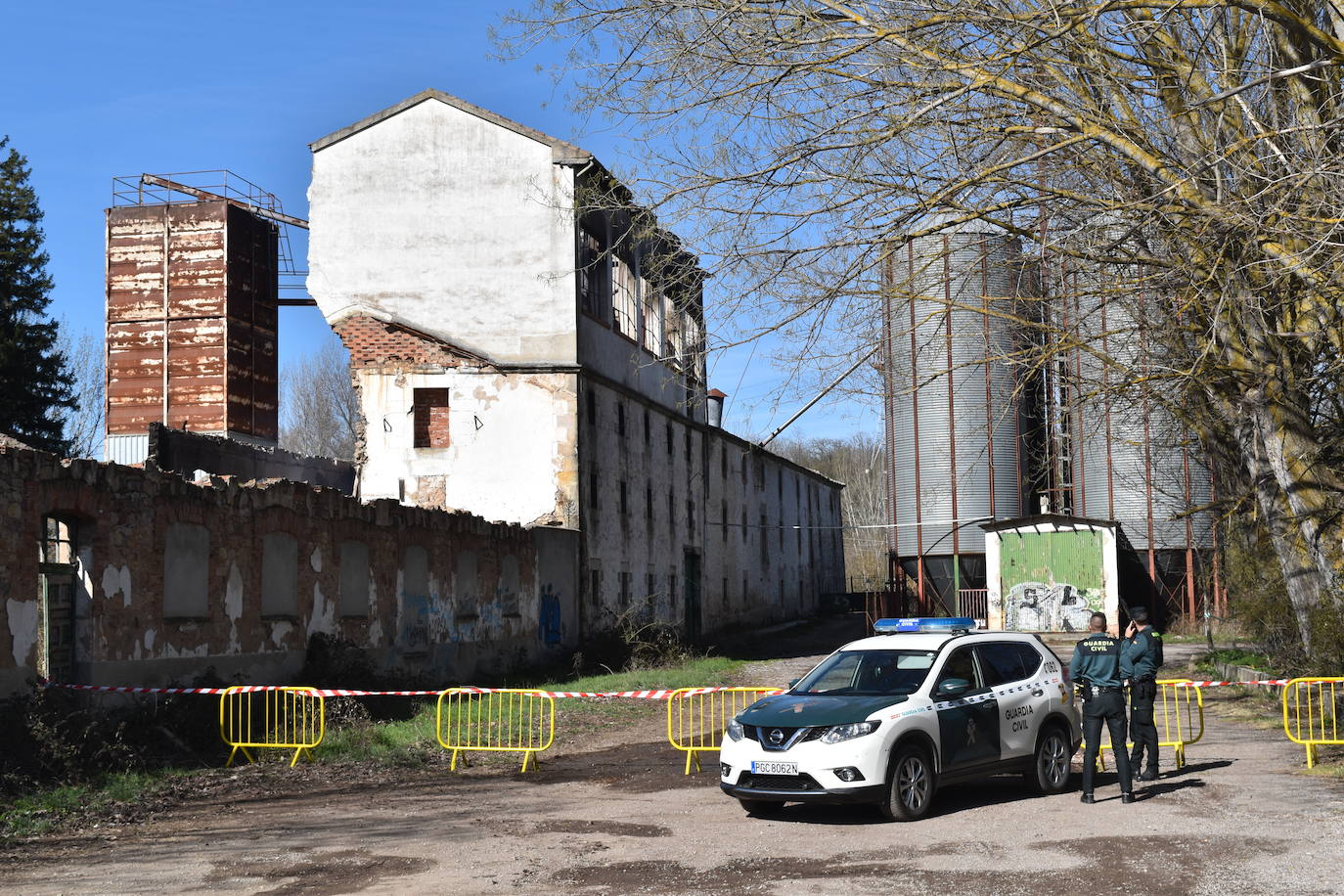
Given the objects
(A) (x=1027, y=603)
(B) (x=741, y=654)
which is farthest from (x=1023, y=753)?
(A) (x=1027, y=603)

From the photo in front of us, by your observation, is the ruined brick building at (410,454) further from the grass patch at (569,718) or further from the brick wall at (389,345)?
the grass patch at (569,718)

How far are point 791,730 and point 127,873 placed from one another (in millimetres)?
5131

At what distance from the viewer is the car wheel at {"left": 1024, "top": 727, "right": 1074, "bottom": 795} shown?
11977 mm

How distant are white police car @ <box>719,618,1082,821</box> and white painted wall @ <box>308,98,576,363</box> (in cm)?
1943

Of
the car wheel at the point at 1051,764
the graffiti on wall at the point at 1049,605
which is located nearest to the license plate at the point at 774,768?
the car wheel at the point at 1051,764

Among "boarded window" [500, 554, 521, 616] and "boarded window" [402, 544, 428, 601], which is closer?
"boarded window" [402, 544, 428, 601]

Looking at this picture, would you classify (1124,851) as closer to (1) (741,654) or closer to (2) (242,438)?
(1) (741,654)

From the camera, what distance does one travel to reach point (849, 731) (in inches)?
415

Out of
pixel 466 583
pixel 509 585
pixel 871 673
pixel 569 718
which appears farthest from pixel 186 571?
pixel 509 585

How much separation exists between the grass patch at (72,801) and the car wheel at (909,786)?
A: 7046mm

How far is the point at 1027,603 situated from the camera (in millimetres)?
38906

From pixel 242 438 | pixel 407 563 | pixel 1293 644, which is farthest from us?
pixel 242 438

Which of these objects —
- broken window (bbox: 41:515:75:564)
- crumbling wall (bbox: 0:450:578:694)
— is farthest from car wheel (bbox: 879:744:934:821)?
broken window (bbox: 41:515:75:564)

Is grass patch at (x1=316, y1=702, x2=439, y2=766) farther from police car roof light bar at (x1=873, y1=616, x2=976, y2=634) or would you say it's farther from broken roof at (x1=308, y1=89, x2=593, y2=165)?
broken roof at (x1=308, y1=89, x2=593, y2=165)
